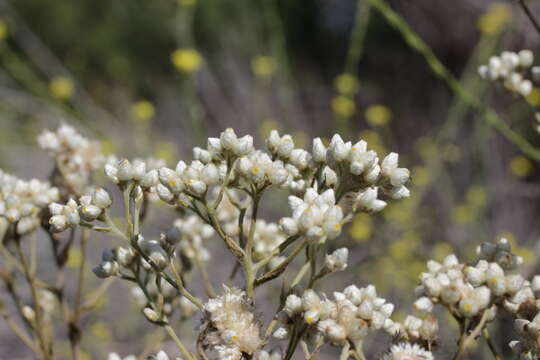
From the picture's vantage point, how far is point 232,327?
2.41ft

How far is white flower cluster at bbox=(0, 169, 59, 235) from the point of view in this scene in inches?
38.8

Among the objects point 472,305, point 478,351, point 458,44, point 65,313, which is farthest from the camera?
point 458,44

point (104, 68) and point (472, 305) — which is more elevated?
point (104, 68)

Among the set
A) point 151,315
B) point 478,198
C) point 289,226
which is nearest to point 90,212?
point 151,315

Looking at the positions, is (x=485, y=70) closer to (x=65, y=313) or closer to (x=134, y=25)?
(x=65, y=313)

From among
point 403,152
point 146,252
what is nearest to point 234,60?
point 403,152

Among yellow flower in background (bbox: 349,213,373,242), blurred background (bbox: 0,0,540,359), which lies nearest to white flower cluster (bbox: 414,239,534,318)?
blurred background (bbox: 0,0,540,359)

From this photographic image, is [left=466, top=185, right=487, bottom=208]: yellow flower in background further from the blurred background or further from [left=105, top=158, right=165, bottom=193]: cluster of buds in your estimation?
[left=105, top=158, right=165, bottom=193]: cluster of buds

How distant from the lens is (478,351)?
8.78 ft

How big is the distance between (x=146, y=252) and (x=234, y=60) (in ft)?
14.5

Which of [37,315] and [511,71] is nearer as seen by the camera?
[37,315]

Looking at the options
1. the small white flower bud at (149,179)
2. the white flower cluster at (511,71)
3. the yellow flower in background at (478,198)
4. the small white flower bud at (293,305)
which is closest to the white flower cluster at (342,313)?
the small white flower bud at (293,305)

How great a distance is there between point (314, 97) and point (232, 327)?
4572mm

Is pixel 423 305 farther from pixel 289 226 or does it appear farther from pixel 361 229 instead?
pixel 361 229
